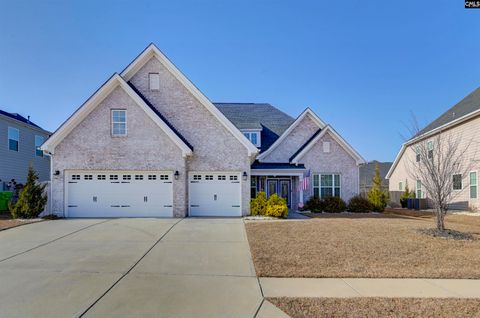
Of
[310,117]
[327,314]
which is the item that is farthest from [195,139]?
[327,314]

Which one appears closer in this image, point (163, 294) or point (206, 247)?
point (163, 294)

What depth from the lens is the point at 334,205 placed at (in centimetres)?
2020

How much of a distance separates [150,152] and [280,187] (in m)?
10.8

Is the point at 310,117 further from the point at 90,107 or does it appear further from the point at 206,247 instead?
the point at 206,247

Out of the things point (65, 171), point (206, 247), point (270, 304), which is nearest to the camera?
point (270, 304)

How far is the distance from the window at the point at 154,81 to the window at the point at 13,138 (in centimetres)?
1295

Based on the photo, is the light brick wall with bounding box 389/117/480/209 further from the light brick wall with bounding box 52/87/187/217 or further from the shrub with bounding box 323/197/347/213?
the light brick wall with bounding box 52/87/187/217

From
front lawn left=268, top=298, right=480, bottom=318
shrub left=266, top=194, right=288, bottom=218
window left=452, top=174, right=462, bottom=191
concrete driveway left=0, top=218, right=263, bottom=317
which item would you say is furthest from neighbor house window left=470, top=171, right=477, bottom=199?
front lawn left=268, top=298, right=480, bottom=318

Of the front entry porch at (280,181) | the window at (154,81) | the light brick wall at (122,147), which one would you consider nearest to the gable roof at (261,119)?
the front entry porch at (280,181)

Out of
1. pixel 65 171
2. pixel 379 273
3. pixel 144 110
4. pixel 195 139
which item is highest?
pixel 144 110

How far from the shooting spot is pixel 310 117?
23297mm

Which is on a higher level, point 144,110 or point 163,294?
A: point 144,110

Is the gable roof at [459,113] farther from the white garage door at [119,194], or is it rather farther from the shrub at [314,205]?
the white garage door at [119,194]

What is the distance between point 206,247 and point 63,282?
3931mm
